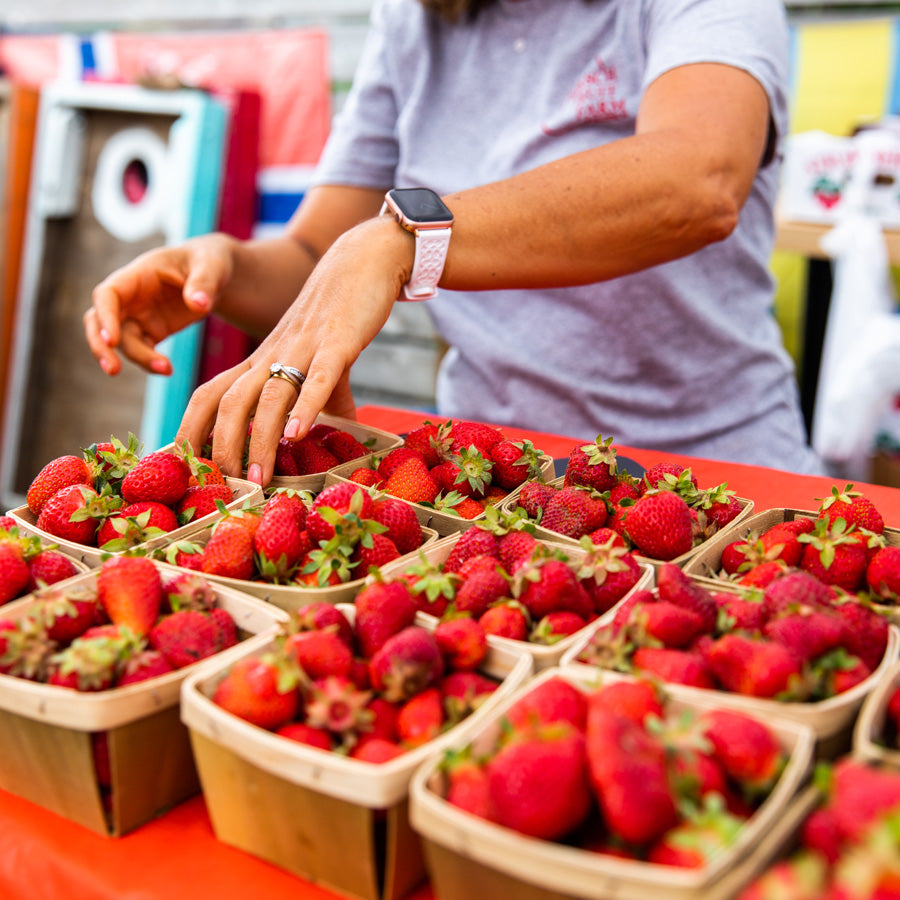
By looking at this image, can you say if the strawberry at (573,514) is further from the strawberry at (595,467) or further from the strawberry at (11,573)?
the strawberry at (11,573)

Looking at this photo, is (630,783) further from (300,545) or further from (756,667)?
(300,545)

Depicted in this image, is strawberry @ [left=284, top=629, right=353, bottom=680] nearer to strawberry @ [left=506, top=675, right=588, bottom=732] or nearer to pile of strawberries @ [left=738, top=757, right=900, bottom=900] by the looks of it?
strawberry @ [left=506, top=675, right=588, bottom=732]

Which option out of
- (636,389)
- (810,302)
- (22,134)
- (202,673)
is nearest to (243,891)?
(202,673)

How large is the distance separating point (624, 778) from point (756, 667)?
0.20 metres

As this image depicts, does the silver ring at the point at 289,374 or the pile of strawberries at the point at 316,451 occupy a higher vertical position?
the silver ring at the point at 289,374

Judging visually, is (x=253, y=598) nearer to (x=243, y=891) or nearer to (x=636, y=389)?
(x=243, y=891)

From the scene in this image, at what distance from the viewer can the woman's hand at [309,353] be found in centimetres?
125

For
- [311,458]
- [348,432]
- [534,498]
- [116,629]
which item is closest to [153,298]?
[348,432]

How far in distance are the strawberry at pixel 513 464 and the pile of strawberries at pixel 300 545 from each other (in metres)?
0.27

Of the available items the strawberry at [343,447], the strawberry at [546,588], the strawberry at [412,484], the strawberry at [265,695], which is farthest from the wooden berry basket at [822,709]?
Answer: the strawberry at [343,447]

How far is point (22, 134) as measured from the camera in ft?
13.6

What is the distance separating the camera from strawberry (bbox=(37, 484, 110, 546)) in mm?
1089

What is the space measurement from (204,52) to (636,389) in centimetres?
328

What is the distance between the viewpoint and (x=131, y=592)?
867 millimetres
